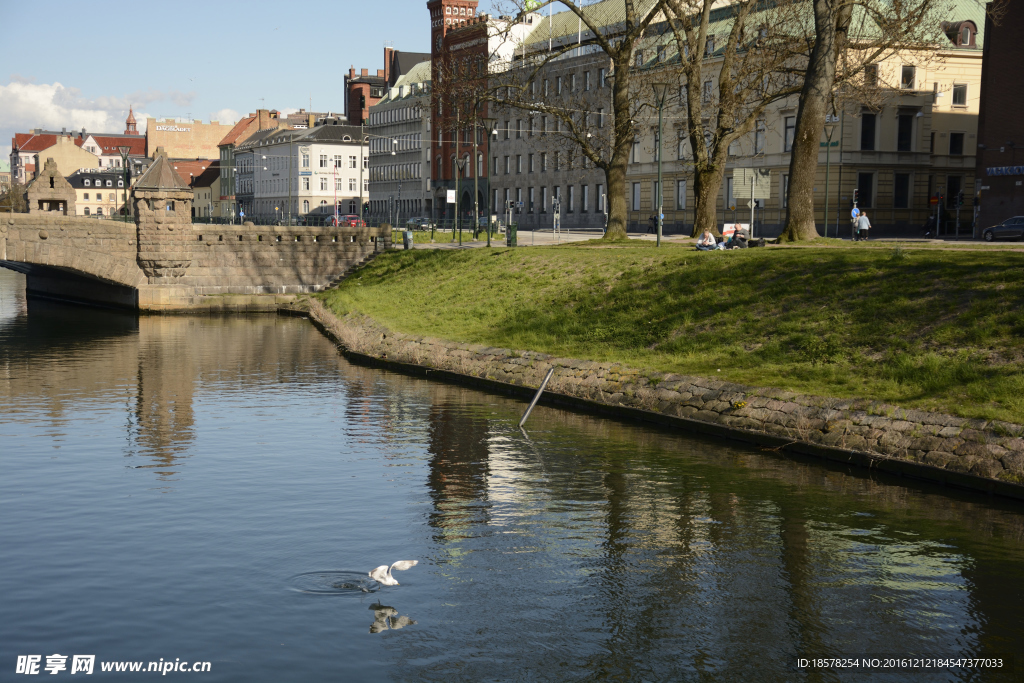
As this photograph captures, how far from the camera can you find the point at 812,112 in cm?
3231

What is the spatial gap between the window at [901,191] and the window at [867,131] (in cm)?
284

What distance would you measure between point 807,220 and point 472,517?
23.1 m

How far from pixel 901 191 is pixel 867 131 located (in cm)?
476

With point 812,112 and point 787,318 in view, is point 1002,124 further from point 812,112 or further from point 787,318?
point 787,318

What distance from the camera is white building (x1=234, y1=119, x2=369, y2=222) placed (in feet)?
466

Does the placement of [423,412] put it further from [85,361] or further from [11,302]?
[11,302]

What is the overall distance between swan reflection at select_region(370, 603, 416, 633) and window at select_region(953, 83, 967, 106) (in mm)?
70469

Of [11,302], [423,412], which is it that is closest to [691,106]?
[423,412]

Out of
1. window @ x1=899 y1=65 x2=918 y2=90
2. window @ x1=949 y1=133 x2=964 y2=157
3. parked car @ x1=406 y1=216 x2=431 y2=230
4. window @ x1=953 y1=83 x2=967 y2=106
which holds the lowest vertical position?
parked car @ x1=406 y1=216 x2=431 y2=230

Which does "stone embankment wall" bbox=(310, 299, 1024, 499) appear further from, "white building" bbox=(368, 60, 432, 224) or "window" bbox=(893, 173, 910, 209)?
"white building" bbox=(368, 60, 432, 224)

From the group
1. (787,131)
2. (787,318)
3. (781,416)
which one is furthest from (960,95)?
(781,416)

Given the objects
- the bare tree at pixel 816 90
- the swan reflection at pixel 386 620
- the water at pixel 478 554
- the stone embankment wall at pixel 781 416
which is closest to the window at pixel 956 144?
the bare tree at pixel 816 90

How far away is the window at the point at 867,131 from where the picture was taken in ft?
223

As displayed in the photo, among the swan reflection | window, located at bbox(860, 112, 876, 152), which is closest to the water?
the swan reflection
